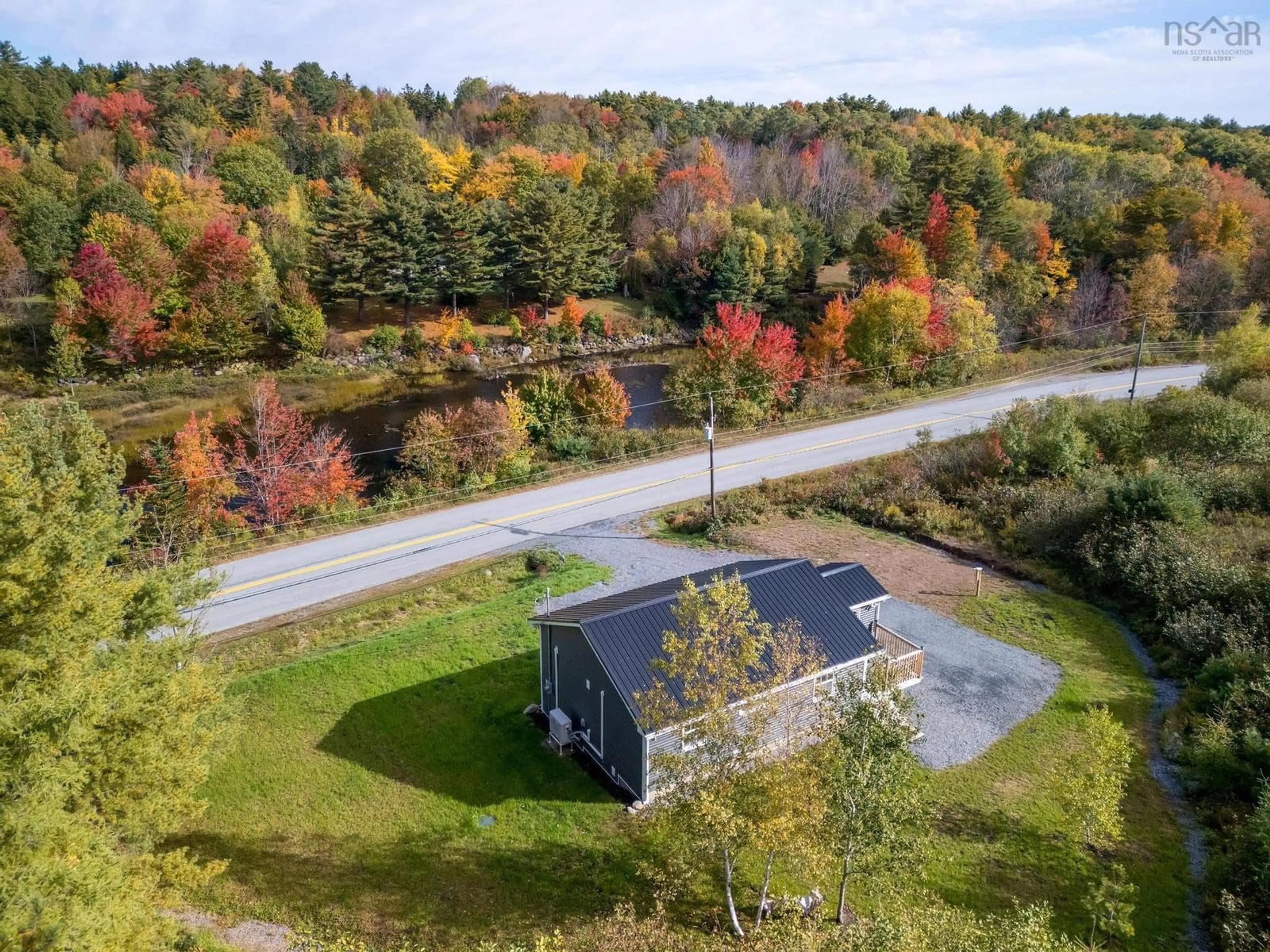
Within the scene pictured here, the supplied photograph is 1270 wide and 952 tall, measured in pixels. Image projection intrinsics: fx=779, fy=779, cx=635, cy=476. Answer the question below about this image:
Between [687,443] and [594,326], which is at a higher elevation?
[594,326]

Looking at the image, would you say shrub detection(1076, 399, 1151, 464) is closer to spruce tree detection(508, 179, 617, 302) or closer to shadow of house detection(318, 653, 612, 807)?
shadow of house detection(318, 653, 612, 807)

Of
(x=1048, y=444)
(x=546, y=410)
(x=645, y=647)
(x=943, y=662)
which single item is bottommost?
(x=943, y=662)

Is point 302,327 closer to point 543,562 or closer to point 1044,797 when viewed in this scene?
point 543,562

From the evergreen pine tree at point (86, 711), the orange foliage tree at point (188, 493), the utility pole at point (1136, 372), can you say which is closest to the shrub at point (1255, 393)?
the utility pole at point (1136, 372)

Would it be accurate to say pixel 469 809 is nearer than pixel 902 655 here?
Yes

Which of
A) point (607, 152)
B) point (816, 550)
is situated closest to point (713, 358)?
point (816, 550)

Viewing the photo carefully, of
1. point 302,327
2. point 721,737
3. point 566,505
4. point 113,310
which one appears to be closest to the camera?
point 721,737

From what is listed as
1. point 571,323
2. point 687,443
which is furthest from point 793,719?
point 571,323

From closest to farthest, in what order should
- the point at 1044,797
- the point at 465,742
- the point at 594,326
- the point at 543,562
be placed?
1. the point at 1044,797
2. the point at 465,742
3. the point at 543,562
4. the point at 594,326

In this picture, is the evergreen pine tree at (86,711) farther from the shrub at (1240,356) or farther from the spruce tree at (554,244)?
the spruce tree at (554,244)
